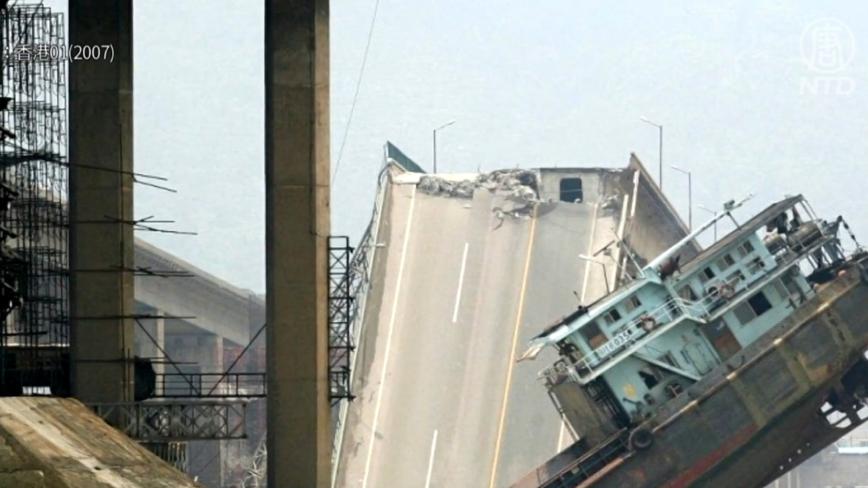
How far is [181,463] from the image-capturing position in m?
35.5

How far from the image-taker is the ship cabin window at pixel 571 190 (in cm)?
5550

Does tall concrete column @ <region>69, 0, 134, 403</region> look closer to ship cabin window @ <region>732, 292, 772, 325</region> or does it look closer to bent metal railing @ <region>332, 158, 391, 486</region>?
ship cabin window @ <region>732, 292, 772, 325</region>

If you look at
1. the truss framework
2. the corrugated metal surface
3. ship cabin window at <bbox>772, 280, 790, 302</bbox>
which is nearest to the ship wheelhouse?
ship cabin window at <bbox>772, 280, 790, 302</bbox>

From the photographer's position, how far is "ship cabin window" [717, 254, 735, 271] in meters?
44.5

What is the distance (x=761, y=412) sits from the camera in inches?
1682

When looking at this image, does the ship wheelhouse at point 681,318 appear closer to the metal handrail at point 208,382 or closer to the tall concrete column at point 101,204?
the metal handrail at point 208,382

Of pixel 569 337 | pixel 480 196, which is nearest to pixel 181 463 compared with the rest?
pixel 569 337

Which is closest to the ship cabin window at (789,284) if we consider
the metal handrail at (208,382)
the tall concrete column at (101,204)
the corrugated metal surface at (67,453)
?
the metal handrail at (208,382)

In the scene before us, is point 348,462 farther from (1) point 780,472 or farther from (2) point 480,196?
(1) point 780,472

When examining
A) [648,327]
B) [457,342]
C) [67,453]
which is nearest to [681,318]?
[648,327]

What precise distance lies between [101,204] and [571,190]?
2393 centimetres

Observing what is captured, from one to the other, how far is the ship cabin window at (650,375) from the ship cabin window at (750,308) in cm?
170

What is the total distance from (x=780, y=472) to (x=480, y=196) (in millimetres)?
12036

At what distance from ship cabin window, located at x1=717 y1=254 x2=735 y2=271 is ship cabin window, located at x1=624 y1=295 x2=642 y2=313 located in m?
1.53
